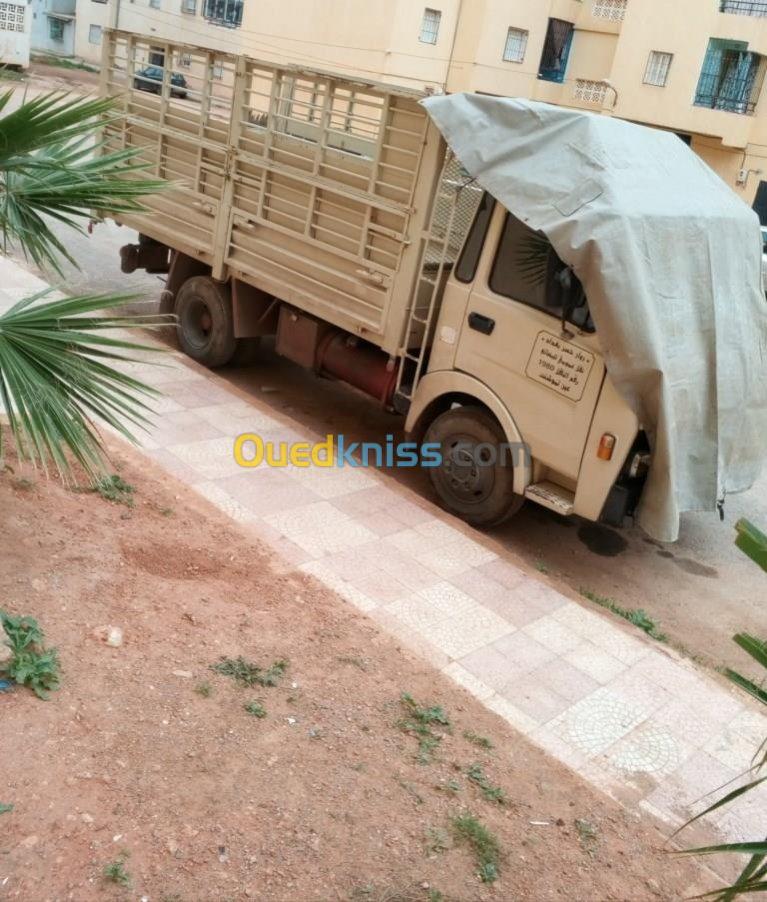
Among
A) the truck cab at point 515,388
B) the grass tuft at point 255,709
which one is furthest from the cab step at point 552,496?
the grass tuft at point 255,709

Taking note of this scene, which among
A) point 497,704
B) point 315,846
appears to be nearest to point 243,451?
point 497,704

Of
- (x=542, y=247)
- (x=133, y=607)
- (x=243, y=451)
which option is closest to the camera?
(x=133, y=607)

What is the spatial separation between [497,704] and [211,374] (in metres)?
5.09

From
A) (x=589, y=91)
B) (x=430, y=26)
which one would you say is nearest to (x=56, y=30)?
(x=430, y=26)

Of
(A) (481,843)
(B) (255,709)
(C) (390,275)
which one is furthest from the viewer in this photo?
(C) (390,275)

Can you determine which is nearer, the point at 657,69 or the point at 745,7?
the point at 745,7

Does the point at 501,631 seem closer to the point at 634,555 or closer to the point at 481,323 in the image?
the point at 481,323

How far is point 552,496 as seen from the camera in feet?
20.6

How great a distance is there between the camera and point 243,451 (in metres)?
7.04

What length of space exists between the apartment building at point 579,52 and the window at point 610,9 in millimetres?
30

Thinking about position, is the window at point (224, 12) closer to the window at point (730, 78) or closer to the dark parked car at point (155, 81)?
the window at point (730, 78)

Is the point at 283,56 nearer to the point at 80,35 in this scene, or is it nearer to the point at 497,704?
the point at 80,35

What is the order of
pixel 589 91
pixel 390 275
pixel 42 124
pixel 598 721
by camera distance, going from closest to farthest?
pixel 42 124
pixel 598 721
pixel 390 275
pixel 589 91

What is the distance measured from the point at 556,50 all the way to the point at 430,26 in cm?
536
